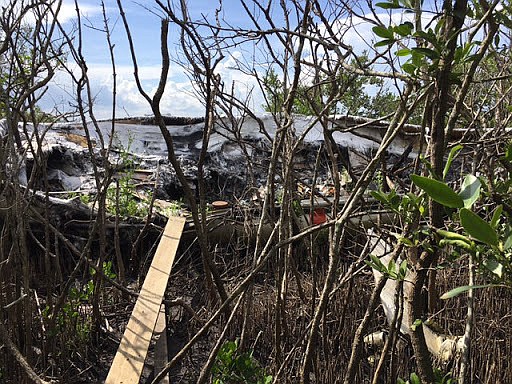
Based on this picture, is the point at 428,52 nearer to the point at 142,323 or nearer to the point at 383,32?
the point at 383,32

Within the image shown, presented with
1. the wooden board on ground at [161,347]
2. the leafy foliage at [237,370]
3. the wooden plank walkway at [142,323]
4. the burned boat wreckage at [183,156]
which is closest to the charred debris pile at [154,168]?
the burned boat wreckage at [183,156]

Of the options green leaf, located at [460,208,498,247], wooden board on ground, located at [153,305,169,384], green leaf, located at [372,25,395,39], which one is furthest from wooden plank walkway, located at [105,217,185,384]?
green leaf, located at [460,208,498,247]

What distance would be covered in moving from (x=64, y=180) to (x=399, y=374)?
130 inches

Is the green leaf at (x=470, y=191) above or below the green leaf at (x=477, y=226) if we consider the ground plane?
above

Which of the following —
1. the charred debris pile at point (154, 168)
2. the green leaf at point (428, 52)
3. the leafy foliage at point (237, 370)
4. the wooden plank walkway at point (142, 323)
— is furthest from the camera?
the charred debris pile at point (154, 168)

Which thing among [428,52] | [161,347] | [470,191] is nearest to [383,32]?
[428,52]

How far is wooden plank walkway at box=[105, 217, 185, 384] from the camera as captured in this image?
2.10 meters

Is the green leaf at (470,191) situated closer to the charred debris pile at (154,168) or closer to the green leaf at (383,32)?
the green leaf at (383,32)

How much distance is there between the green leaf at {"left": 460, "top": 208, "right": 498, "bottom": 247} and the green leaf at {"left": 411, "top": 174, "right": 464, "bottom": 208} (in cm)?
4

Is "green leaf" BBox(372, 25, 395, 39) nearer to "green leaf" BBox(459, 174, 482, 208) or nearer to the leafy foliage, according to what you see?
"green leaf" BBox(459, 174, 482, 208)

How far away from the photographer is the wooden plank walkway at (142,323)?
6.89ft

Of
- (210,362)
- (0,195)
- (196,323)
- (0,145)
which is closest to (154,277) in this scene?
(196,323)

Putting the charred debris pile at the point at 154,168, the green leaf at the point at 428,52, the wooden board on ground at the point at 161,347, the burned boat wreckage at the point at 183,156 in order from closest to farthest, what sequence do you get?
the green leaf at the point at 428,52, the wooden board on ground at the point at 161,347, the charred debris pile at the point at 154,168, the burned boat wreckage at the point at 183,156

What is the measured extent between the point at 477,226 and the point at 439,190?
0.06 metres
